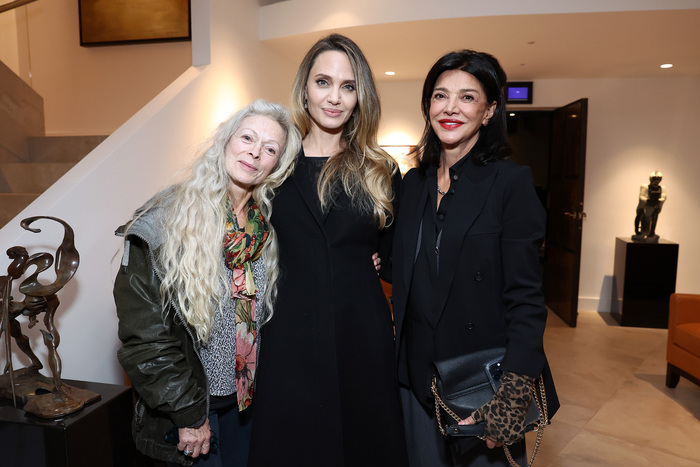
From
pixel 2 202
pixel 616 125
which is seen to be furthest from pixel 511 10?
pixel 2 202

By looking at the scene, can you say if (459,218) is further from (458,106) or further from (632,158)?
(632,158)

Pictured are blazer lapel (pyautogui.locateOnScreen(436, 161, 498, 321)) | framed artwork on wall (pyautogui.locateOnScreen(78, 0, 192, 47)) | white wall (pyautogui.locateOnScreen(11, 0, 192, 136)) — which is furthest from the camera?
white wall (pyautogui.locateOnScreen(11, 0, 192, 136))

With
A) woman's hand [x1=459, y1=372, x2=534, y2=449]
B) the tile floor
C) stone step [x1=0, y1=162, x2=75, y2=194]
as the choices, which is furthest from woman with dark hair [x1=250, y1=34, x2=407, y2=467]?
stone step [x1=0, y1=162, x2=75, y2=194]

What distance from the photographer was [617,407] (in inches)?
148

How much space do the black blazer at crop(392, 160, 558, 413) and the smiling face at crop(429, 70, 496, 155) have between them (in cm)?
12

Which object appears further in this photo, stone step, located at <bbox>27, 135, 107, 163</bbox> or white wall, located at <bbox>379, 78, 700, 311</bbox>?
white wall, located at <bbox>379, 78, 700, 311</bbox>

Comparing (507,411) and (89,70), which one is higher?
(89,70)

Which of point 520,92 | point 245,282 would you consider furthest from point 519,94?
point 245,282

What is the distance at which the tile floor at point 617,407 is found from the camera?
3.10 metres

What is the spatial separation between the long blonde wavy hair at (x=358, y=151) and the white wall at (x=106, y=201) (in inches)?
20.5

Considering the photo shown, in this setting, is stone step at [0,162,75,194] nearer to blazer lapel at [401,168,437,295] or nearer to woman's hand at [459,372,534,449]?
blazer lapel at [401,168,437,295]

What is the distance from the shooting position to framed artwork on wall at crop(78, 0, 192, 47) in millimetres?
5355

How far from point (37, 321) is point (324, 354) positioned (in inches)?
42.6

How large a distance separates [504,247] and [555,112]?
565 cm
